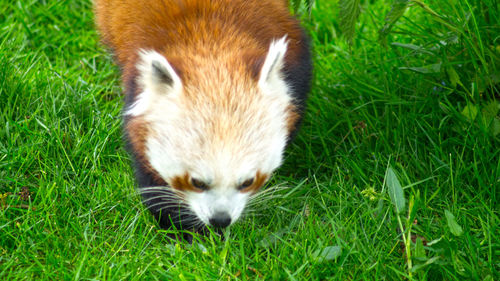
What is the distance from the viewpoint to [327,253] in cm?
266

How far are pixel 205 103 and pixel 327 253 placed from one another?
2.78 ft

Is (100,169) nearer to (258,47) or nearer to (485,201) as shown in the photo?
(258,47)

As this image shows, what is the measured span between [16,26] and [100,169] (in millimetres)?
1722

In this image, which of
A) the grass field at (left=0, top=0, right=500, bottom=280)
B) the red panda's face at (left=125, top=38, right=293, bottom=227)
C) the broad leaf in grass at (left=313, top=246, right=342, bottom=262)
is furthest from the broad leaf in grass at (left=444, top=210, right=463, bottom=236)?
the red panda's face at (left=125, top=38, right=293, bottom=227)

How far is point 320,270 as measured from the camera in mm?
2654

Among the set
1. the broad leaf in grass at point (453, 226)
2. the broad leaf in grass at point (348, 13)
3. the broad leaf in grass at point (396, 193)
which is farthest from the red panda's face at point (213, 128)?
the broad leaf in grass at point (453, 226)

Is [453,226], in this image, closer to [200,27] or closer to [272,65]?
[272,65]

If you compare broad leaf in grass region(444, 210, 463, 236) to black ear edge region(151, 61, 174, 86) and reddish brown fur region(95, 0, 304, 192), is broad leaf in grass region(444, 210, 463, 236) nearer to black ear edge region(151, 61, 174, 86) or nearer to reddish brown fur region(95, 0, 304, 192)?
reddish brown fur region(95, 0, 304, 192)

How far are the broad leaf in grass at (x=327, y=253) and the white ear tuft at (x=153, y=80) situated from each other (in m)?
0.94

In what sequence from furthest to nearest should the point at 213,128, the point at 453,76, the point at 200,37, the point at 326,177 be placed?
the point at 326,177, the point at 453,76, the point at 200,37, the point at 213,128

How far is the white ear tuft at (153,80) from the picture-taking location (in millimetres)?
2580

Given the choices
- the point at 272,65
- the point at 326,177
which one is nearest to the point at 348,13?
the point at 272,65

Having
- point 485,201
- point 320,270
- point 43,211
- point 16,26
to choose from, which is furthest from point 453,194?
point 16,26

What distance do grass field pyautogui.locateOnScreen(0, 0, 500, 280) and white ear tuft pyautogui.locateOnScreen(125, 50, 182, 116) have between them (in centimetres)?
65
